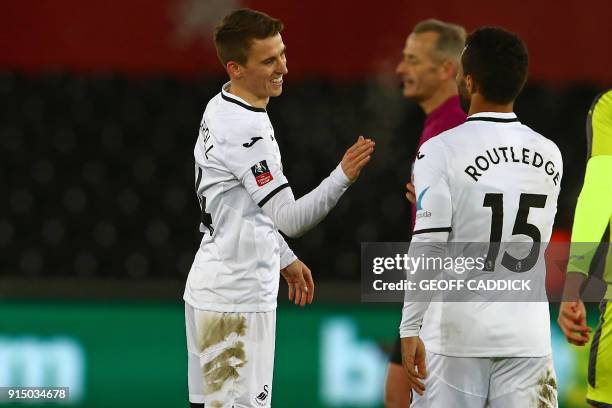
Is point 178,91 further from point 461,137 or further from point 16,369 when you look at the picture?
point 461,137

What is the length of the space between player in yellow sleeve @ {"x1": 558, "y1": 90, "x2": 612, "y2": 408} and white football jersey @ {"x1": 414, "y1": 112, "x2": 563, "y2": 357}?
106 millimetres

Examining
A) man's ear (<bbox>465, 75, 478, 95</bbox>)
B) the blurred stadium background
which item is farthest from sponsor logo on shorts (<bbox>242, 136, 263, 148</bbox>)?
the blurred stadium background

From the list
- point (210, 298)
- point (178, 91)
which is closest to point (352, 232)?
point (178, 91)

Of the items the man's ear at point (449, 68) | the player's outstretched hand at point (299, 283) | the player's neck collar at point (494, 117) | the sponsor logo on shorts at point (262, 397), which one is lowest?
the sponsor logo on shorts at point (262, 397)

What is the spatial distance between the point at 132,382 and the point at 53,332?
0.43 m

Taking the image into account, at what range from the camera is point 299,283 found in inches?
129

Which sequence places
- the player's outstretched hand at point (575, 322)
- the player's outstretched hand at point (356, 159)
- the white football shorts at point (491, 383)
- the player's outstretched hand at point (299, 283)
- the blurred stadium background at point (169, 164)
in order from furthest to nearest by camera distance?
the blurred stadium background at point (169, 164) < the player's outstretched hand at point (299, 283) < the player's outstretched hand at point (356, 159) < the white football shorts at point (491, 383) < the player's outstretched hand at point (575, 322)

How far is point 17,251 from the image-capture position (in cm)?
580

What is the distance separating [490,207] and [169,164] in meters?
3.58

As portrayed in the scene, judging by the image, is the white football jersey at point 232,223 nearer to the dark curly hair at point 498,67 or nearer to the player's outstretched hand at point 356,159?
the player's outstretched hand at point 356,159

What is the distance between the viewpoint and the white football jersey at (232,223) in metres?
3.07

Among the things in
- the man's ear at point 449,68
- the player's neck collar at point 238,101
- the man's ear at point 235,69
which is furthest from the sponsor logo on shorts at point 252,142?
the man's ear at point 449,68

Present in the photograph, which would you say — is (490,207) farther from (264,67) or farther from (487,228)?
(264,67)

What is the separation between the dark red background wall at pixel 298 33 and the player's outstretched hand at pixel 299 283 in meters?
2.68
